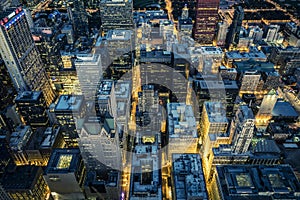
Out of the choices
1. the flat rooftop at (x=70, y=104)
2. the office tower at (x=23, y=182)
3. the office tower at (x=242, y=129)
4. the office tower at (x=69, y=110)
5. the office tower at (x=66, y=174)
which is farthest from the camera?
the flat rooftop at (x=70, y=104)

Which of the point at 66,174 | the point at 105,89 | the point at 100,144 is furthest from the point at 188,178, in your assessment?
the point at 105,89

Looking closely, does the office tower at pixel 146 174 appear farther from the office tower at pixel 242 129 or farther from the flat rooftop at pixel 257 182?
the office tower at pixel 242 129

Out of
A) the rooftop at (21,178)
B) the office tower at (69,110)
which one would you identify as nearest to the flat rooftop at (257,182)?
the office tower at (69,110)

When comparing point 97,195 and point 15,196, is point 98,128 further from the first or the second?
point 15,196

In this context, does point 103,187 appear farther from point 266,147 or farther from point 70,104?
point 266,147

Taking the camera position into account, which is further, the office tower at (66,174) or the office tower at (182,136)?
the office tower at (182,136)

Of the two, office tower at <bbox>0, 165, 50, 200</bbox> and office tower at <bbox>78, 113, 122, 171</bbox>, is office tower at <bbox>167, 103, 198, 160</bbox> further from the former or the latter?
office tower at <bbox>0, 165, 50, 200</bbox>

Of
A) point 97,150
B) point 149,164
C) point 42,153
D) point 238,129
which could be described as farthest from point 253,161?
point 42,153
